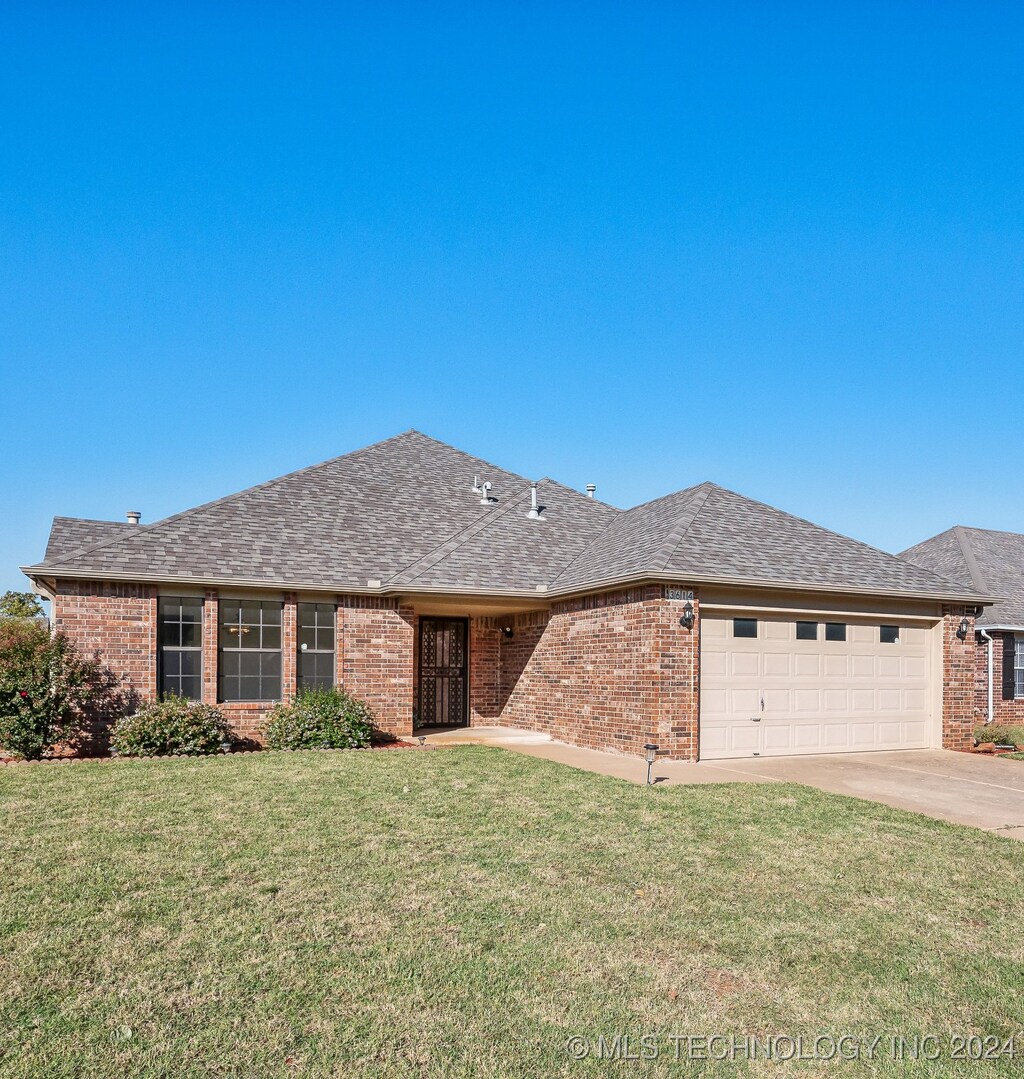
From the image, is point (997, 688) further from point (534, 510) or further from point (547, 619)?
point (534, 510)

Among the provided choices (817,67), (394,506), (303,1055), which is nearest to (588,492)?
(394,506)

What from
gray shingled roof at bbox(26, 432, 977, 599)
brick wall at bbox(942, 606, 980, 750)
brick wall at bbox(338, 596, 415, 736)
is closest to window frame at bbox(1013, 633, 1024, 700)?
gray shingled roof at bbox(26, 432, 977, 599)

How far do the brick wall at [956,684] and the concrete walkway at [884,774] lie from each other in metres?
0.51

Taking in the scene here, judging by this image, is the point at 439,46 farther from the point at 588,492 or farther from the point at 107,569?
the point at 588,492

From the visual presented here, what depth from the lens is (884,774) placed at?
11.3m

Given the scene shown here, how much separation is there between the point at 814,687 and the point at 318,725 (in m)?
8.66

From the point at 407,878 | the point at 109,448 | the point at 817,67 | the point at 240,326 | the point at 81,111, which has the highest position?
the point at 817,67

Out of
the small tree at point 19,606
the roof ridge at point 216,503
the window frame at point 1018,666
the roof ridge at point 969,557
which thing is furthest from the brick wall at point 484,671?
the small tree at point 19,606

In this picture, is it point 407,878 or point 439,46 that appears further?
point 439,46

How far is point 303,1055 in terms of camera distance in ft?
11.0

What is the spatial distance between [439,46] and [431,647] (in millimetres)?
11358

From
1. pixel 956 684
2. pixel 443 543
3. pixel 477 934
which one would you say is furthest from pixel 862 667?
pixel 477 934

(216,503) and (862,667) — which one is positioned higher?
(216,503)

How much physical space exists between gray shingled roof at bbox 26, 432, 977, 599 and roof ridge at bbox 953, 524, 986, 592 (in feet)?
12.9
